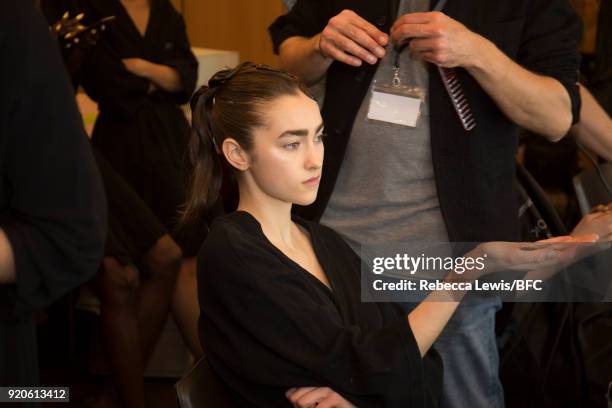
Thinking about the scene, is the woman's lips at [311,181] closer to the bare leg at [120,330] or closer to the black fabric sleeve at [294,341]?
the black fabric sleeve at [294,341]

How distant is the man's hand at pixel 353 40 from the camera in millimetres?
1803

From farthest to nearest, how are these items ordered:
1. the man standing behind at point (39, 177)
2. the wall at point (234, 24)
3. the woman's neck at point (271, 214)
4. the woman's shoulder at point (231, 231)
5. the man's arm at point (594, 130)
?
the wall at point (234, 24) → the man's arm at point (594, 130) → the woman's neck at point (271, 214) → the woman's shoulder at point (231, 231) → the man standing behind at point (39, 177)

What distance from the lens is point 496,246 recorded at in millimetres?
1462

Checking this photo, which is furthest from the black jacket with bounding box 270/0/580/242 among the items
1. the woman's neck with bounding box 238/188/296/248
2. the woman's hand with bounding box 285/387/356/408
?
the woman's hand with bounding box 285/387/356/408

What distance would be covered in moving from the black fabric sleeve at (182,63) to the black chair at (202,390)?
6.29 feet

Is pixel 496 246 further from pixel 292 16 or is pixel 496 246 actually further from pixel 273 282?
pixel 292 16

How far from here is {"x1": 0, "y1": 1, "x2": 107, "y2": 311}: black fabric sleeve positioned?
4.04ft

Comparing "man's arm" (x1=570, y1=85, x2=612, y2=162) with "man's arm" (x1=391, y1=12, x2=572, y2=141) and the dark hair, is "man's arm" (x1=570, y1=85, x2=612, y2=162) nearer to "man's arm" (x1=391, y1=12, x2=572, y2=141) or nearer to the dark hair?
"man's arm" (x1=391, y1=12, x2=572, y2=141)

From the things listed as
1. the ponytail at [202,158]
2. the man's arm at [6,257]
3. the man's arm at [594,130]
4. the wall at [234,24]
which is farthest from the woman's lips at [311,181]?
the wall at [234,24]

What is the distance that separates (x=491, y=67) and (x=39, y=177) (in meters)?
0.90

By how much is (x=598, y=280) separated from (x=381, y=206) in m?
0.49

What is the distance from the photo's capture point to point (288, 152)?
174cm

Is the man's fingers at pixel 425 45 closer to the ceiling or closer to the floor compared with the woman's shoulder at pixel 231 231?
closer to the ceiling

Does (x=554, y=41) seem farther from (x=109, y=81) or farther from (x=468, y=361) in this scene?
(x=109, y=81)
